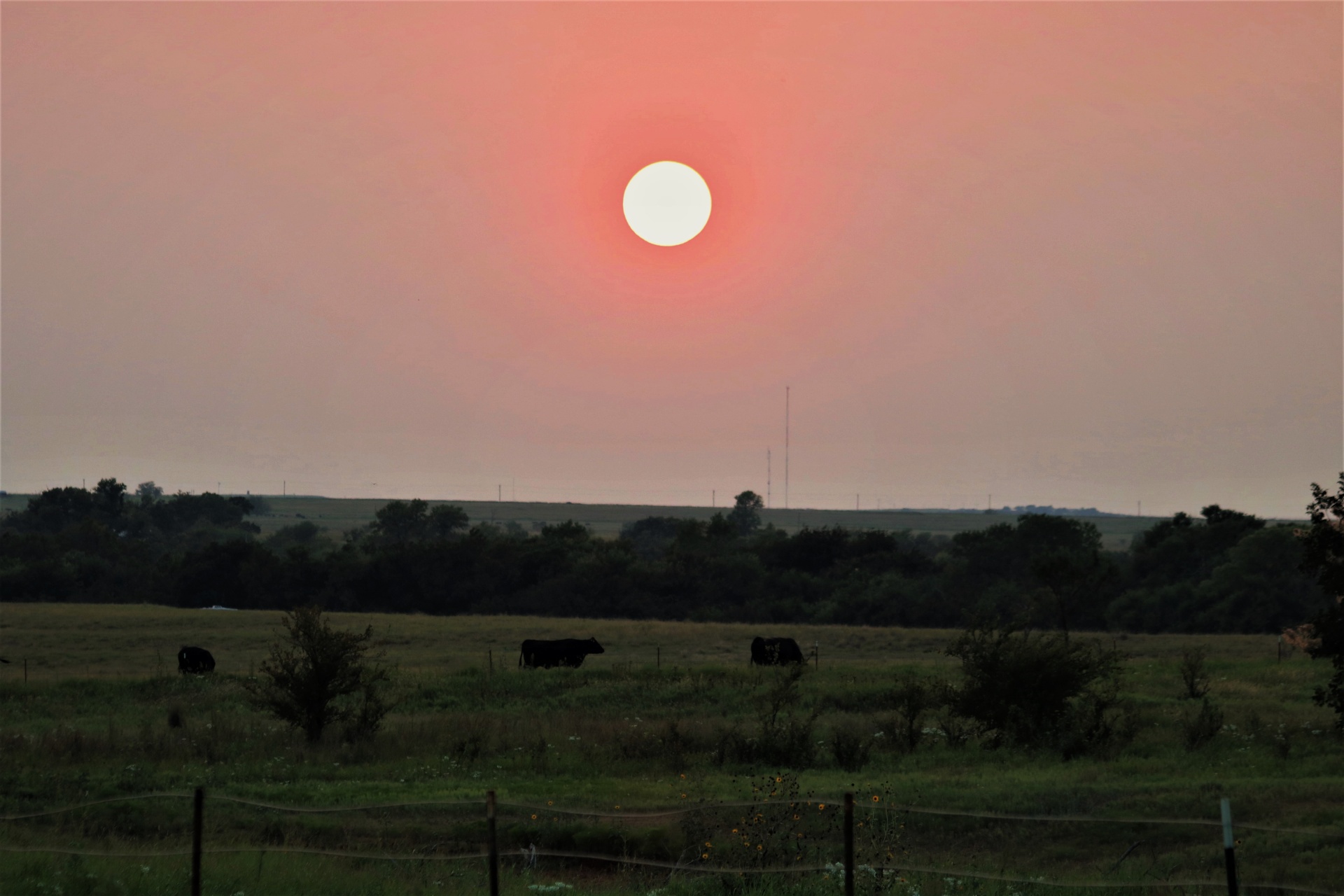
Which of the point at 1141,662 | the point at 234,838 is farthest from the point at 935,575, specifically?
the point at 234,838

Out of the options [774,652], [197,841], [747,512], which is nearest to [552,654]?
[774,652]

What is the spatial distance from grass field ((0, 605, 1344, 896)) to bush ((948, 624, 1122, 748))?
1375 mm

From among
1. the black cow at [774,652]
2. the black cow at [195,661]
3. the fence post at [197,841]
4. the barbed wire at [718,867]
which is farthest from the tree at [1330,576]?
the black cow at [195,661]

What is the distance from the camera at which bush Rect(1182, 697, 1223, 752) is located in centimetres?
2370

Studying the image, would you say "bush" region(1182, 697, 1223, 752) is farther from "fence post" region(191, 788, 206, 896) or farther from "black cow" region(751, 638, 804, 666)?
"fence post" region(191, 788, 206, 896)

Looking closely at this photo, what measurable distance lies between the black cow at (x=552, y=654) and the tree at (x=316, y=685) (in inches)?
615

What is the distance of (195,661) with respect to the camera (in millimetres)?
39625

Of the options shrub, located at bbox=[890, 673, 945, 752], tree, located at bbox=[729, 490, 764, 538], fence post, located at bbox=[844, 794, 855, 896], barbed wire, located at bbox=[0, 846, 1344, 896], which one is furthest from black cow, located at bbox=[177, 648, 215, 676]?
tree, located at bbox=[729, 490, 764, 538]

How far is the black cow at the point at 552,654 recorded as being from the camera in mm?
42562

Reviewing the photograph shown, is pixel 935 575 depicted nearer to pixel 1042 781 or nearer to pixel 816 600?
pixel 816 600

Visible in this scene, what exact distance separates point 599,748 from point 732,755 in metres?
2.50

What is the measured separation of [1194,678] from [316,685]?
21616 mm

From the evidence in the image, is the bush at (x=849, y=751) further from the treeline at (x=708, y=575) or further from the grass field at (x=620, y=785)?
the treeline at (x=708, y=575)

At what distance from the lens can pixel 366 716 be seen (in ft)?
82.8
